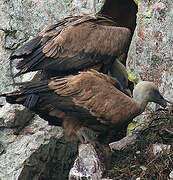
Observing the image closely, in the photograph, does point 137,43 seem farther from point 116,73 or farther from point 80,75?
point 80,75

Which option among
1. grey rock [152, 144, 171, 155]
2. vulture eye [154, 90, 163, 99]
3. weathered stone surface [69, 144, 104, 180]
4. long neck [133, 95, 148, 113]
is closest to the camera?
weathered stone surface [69, 144, 104, 180]

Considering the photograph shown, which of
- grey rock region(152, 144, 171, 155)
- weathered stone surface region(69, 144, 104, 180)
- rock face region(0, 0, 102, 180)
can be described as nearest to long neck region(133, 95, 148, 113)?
grey rock region(152, 144, 171, 155)

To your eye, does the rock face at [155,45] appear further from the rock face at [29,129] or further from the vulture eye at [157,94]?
the rock face at [29,129]

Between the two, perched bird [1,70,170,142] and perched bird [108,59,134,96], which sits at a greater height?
perched bird [1,70,170,142]

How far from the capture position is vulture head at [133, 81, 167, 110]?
6.15m

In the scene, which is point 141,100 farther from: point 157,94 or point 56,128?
point 56,128

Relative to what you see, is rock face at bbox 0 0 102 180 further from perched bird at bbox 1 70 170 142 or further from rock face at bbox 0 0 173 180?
perched bird at bbox 1 70 170 142

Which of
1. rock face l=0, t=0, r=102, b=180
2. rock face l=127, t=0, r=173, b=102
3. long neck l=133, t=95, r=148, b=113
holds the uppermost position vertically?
rock face l=127, t=0, r=173, b=102

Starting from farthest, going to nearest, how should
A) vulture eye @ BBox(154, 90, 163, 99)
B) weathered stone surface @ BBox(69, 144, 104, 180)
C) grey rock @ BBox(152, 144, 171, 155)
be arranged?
vulture eye @ BBox(154, 90, 163, 99)
grey rock @ BBox(152, 144, 171, 155)
weathered stone surface @ BBox(69, 144, 104, 180)

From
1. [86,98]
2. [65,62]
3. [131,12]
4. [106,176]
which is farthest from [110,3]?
[106,176]

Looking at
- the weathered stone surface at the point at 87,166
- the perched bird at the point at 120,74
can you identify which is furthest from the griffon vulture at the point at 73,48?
the weathered stone surface at the point at 87,166

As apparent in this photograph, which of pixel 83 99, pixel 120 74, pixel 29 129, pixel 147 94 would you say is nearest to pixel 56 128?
pixel 29 129

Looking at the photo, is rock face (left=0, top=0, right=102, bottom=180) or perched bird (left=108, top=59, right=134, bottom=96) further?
perched bird (left=108, top=59, right=134, bottom=96)

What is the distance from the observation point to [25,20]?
805 centimetres
